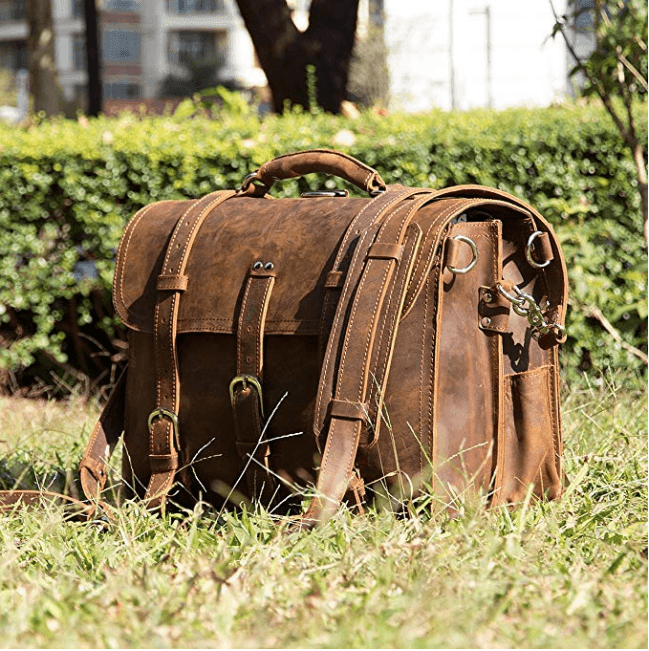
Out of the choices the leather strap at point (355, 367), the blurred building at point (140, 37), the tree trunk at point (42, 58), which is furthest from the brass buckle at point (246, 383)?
the blurred building at point (140, 37)

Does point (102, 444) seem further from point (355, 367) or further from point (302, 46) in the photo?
point (302, 46)

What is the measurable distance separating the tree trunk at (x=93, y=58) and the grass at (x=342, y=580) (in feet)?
30.6

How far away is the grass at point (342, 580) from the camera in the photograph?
1802 millimetres

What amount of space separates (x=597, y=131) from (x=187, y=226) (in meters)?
2.86

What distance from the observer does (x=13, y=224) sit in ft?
17.2

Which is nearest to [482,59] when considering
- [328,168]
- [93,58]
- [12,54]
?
[93,58]

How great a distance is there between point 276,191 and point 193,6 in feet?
200

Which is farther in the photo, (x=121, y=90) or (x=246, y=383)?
(x=121, y=90)

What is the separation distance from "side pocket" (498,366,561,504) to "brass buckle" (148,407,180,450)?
918mm

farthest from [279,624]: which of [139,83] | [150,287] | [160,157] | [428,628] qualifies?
[139,83]

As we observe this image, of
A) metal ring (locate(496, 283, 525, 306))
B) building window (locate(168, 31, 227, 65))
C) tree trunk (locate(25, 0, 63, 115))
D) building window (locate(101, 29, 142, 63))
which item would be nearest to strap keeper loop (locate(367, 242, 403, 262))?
metal ring (locate(496, 283, 525, 306))

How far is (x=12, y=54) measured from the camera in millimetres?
66812

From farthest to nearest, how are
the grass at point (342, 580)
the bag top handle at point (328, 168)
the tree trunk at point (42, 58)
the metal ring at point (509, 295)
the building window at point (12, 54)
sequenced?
the building window at point (12, 54), the tree trunk at point (42, 58), the bag top handle at point (328, 168), the metal ring at point (509, 295), the grass at point (342, 580)

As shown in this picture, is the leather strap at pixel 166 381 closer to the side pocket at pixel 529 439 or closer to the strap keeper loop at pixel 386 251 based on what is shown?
the strap keeper loop at pixel 386 251
